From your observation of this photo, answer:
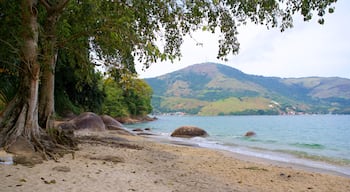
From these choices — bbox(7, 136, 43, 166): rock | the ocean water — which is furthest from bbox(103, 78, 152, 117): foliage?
bbox(7, 136, 43, 166): rock

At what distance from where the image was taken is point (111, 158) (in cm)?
920

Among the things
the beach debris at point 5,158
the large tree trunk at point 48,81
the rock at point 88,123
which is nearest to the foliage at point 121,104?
the rock at point 88,123

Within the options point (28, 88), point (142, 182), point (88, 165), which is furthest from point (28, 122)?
point (142, 182)

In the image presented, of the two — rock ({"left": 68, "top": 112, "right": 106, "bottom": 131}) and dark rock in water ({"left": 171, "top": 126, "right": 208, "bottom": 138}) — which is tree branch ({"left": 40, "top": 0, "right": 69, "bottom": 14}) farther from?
dark rock in water ({"left": 171, "top": 126, "right": 208, "bottom": 138})

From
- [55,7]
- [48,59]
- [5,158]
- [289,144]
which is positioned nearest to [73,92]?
[55,7]

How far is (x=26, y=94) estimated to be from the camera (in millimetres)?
9211

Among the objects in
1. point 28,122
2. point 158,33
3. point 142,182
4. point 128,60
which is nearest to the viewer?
point 142,182

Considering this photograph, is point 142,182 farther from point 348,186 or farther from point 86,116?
point 86,116

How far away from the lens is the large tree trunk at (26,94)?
891cm

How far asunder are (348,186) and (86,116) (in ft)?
62.2

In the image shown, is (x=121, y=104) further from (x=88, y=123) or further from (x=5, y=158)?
(x=5, y=158)

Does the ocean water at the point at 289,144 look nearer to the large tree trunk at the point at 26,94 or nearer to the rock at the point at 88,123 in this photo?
the rock at the point at 88,123

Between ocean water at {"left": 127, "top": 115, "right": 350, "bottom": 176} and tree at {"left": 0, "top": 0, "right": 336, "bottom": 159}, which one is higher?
tree at {"left": 0, "top": 0, "right": 336, "bottom": 159}

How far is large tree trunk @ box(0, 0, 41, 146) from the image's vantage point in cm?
891
